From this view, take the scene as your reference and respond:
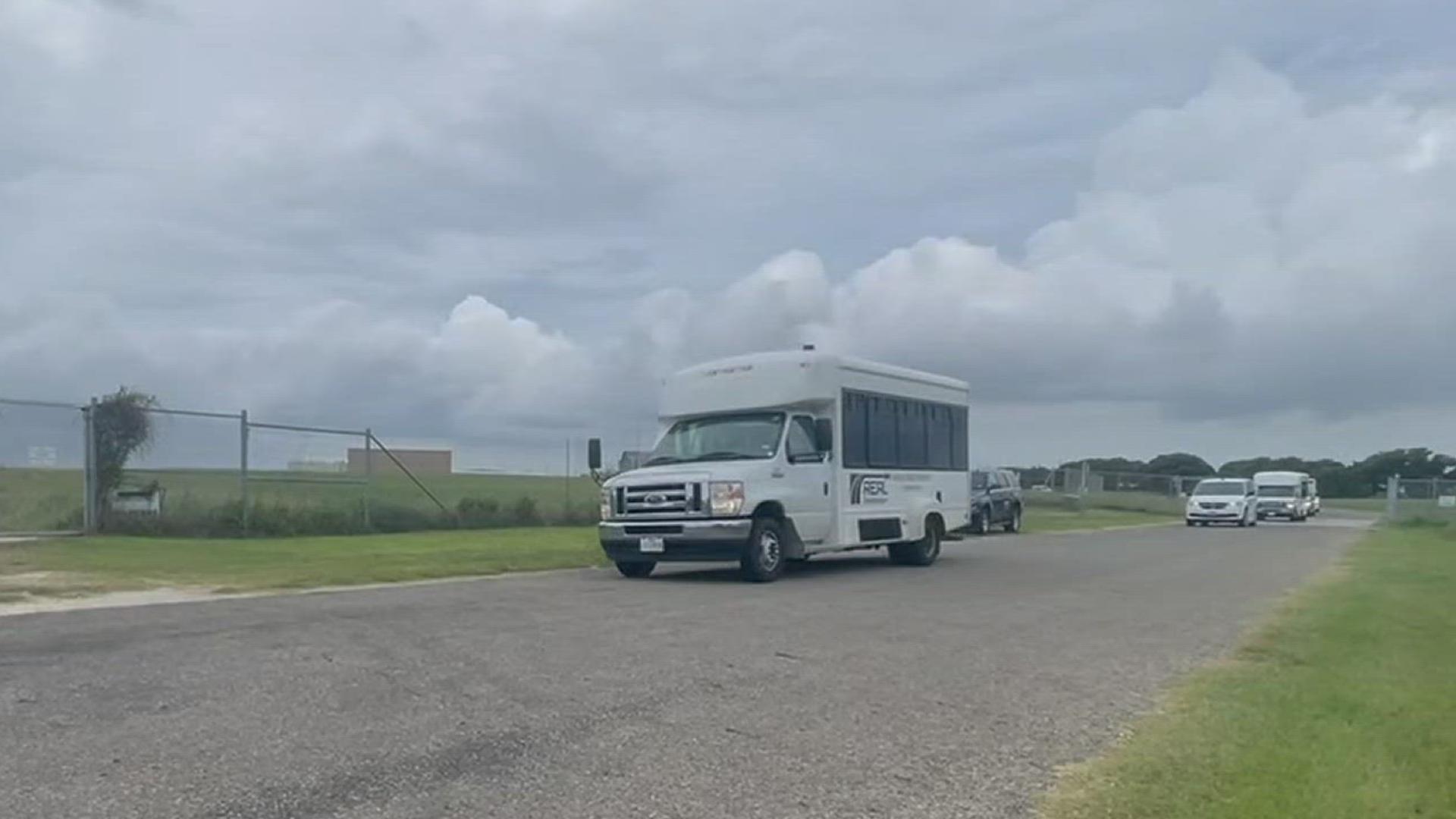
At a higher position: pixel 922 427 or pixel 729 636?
pixel 922 427

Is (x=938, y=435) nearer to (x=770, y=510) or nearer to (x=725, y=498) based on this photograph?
(x=770, y=510)

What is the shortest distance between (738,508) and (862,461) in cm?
293

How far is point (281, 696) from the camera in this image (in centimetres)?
740

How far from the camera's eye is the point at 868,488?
1872cm

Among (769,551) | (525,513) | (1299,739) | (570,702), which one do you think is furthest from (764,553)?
(525,513)

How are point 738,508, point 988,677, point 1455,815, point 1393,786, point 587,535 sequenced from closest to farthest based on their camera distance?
point 1455,815 < point 1393,786 < point 988,677 < point 738,508 < point 587,535

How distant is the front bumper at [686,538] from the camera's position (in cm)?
1616

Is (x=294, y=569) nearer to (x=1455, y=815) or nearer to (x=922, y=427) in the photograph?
(x=922, y=427)

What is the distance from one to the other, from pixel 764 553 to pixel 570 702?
920cm

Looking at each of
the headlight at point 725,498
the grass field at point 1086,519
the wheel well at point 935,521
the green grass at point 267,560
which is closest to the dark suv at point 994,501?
the grass field at point 1086,519

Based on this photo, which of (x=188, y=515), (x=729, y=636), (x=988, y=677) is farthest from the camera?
(x=188, y=515)

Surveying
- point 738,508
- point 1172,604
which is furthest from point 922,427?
point 1172,604

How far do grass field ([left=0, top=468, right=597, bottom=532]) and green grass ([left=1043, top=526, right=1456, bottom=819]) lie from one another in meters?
19.1

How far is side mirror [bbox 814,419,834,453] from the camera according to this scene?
1764 cm
